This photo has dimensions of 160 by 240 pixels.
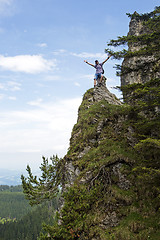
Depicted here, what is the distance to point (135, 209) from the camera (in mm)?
8328

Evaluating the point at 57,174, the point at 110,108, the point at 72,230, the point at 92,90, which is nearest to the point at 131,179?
the point at 72,230

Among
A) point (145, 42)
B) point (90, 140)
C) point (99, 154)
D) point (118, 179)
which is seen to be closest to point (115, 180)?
point (118, 179)

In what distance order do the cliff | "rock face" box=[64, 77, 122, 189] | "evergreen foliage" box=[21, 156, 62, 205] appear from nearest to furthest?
the cliff → "evergreen foliage" box=[21, 156, 62, 205] → "rock face" box=[64, 77, 122, 189]

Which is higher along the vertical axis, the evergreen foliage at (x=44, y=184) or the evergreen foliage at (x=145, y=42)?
the evergreen foliage at (x=145, y=42)

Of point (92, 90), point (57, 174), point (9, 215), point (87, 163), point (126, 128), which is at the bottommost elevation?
point (9, 215)

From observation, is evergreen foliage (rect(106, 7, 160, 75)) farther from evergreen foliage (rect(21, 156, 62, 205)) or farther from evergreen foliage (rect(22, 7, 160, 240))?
evergreen foliage (rect(21, 156, 62, 205))

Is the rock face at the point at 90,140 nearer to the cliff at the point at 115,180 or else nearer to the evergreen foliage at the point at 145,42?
the cliff at the point at 115,180

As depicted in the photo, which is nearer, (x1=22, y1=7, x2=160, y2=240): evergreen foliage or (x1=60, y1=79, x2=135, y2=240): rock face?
(x1=22, y1=7, x2=160, y2=240): evergreen foliage

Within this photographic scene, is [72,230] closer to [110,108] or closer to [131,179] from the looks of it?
[131,179]

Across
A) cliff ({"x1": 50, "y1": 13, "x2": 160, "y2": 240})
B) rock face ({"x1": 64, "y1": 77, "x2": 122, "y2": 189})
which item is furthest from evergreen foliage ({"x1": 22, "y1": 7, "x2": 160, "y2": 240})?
rock face ({"x1": 64, "y1": 77, "x2": 122, "y2": 189})

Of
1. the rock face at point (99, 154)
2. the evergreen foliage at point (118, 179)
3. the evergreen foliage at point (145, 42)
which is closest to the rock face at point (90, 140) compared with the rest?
the rock face at point (99, 154)

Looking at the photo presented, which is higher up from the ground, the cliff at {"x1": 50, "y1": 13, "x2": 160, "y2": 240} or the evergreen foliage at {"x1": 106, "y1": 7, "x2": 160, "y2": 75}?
the evergreen foliage at {"x1": 106, "y1": 7, "x2": 160, "y2": 75}

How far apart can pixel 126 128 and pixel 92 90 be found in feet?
34.1

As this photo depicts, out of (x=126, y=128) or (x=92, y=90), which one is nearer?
(x=126, y=128)
